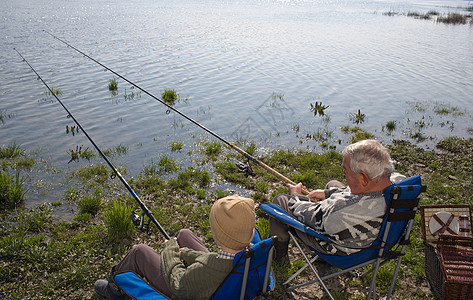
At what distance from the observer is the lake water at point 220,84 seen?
8.68 metres

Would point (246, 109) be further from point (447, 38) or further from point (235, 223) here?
point (447, 38)

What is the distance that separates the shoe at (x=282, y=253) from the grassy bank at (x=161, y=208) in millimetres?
109

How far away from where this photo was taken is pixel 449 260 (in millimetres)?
3668

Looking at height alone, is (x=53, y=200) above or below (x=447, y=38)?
below

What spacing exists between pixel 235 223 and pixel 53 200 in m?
4.04

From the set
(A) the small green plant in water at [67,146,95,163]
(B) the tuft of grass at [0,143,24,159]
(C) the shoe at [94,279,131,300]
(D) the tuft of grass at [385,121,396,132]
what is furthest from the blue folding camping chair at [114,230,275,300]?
(D) the tuft of grass at [385,121,396,132]

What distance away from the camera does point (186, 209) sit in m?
5.37

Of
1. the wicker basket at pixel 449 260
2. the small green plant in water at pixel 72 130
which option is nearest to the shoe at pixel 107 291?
the wicker basket at pixel 449 260

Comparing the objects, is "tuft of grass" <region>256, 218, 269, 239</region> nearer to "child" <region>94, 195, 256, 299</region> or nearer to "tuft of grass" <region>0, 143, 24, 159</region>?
"child" <region>94, 195, 256, 299</region>

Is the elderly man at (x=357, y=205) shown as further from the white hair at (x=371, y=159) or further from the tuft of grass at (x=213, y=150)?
the tuft of grass at (x=213, y=150)

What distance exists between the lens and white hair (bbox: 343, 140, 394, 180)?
10.2ft

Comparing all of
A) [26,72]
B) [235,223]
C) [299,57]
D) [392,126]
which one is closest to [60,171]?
[235,223]

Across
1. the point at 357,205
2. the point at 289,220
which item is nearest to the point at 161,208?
the point at 289,220

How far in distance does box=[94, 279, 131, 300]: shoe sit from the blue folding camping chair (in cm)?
51
